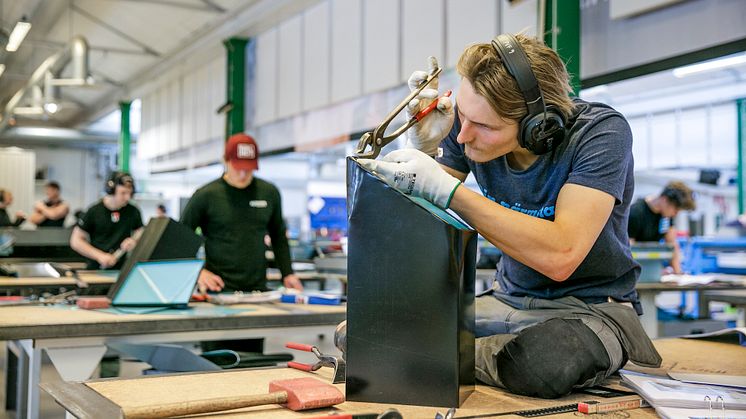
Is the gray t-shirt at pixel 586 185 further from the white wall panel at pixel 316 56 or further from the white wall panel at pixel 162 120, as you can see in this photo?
the white wall panel at pixel 162 120

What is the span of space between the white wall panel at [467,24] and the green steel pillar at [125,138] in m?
9.53

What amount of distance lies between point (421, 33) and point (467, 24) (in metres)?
0.60

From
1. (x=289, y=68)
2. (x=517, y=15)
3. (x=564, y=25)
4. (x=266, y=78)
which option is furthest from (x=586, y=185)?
(x=266, y=78)

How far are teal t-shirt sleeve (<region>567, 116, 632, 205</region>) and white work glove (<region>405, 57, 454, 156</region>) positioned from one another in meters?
0.28

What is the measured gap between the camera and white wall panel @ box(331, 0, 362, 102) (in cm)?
699

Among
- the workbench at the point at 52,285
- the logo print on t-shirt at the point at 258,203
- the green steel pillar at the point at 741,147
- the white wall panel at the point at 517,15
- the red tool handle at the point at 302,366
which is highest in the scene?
the white wall panel at the point at 517,15

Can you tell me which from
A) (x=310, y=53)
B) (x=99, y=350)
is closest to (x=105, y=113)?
(x=310, y=53)

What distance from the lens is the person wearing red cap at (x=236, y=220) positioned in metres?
3.81

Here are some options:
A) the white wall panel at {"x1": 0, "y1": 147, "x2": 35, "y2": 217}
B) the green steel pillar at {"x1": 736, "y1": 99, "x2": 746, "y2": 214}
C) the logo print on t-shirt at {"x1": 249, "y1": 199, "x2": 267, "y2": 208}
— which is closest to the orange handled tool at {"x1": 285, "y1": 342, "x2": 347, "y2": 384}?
the logo print on t-shirt at {"x1": 249, "y1": 199, "x2": 267, "y2": 208}

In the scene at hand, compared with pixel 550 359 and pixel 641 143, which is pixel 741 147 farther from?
pixel 550 359

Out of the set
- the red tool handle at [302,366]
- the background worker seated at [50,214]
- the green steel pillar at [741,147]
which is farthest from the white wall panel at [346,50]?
the red tool handle at [302,366]

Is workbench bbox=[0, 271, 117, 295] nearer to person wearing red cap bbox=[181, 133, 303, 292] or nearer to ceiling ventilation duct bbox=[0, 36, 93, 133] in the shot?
person wearing red cap bbox=[181, 133, 303, 292]

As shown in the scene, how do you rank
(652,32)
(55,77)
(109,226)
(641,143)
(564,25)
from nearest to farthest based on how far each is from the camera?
(652,32), (564,25), (109,226), (55,77), (641,143)

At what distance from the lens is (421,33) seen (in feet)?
19.8
